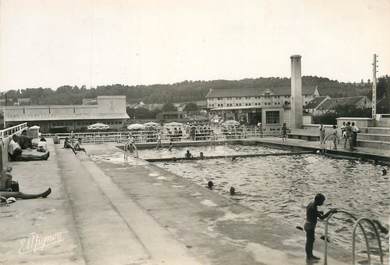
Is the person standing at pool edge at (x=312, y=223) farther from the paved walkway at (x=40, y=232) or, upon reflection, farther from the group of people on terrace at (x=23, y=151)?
the group of people on terrace at (x=23, y=151)

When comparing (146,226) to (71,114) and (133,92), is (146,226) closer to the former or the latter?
(71,114)

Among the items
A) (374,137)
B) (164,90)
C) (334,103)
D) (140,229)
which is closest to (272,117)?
(374,137)

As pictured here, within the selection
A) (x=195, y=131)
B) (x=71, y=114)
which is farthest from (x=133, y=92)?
(x=195, y=131)

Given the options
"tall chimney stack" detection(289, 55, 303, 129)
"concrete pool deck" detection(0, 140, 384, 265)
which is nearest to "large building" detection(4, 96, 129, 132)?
"tall chimney stack" detection(289, 55, 303, 129)

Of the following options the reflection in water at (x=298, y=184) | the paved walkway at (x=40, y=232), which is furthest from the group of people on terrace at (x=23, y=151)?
the paved walkway at (x=40, y=232)

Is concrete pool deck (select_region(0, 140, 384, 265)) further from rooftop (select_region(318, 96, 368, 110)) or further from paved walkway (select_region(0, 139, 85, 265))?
rooftop (select_region(318, 96, 368, 110))

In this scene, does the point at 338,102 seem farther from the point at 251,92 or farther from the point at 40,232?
the point at 40,232
